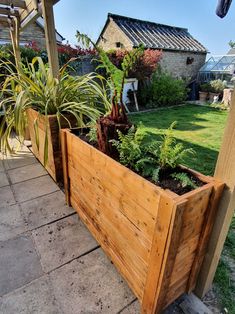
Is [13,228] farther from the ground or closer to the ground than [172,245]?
closer to the ground

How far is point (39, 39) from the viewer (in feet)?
27.9

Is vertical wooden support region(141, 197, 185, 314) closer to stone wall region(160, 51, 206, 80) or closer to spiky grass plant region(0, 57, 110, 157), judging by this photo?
spiky grass plant region(0, 57, 110, 157)

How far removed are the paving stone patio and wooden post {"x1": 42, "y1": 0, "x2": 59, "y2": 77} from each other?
1.36m

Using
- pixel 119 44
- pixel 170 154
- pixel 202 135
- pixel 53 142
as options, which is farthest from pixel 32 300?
pixel 119 44

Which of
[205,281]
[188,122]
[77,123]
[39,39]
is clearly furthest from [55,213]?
[39,39]

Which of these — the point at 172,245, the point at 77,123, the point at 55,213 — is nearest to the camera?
the point at 172,245

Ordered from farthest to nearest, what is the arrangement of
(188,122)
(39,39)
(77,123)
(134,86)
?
(39,39), (134,86), (188,122), (77,123)

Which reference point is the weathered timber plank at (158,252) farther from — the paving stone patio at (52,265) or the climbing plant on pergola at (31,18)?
the climbing plant on pergola at (31,18)

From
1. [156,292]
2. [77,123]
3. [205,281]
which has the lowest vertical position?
[205,281]

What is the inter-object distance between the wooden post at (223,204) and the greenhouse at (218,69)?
9054 millimetres

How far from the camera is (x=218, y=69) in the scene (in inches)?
361

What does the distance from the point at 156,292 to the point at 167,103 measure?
7.11 meters

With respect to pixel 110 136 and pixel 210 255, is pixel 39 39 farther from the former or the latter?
pixel 210 255

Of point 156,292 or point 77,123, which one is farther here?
point 77,123
